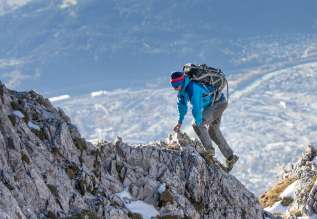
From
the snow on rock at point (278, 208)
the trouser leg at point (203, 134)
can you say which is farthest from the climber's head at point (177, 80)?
the snow on rock at point (278, 208)

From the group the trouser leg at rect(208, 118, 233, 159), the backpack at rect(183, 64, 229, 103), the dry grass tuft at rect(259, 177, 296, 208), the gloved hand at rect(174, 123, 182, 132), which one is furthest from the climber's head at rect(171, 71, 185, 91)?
the dry grass tuft at rect(259, 177, 296, 208)

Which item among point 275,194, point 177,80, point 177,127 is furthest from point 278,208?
point 177,80

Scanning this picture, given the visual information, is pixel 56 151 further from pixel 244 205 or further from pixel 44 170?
pixel 244 205

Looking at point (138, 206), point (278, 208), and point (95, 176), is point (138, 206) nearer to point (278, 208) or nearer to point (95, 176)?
point (95, 176)

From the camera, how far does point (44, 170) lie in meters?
33.4

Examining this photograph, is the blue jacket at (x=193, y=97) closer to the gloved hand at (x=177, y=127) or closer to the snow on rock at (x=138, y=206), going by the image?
the gloved hand at (x=177, y=127)

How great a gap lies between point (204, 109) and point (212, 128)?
2.02 metres

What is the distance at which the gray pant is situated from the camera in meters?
41.8

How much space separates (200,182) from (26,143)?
1058 centimetres

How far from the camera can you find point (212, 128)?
43938 mm

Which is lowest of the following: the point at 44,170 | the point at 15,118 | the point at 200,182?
the point at 200,182

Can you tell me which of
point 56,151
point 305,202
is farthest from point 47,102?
point 305,202

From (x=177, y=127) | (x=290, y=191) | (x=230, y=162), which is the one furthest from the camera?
(x=290, y=191)

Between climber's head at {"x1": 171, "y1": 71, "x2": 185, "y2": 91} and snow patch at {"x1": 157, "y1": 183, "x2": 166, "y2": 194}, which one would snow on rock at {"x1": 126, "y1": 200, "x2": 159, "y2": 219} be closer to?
snow patch at {"x1": 157, "y1": 183, "x2": 166, "y2": 194}
